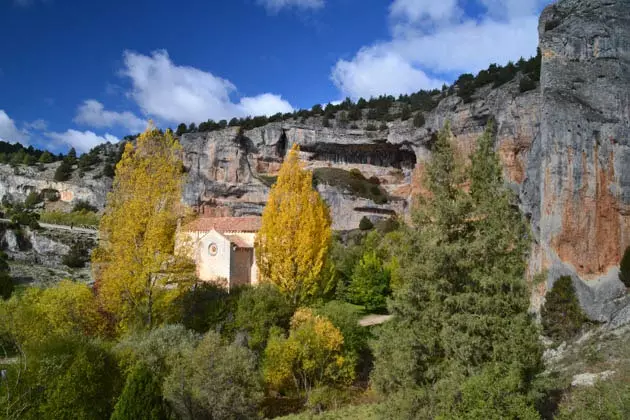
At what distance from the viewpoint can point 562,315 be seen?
21.2m

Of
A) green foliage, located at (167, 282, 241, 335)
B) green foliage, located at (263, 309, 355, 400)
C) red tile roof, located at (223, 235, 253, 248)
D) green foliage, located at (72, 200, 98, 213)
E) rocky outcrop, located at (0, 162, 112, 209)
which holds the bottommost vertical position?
green foliage, located at (263, 309, 355, 400)

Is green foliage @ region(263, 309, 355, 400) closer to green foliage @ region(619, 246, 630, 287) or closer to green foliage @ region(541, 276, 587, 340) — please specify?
green foliage @ region(541, 276, 587, 340)

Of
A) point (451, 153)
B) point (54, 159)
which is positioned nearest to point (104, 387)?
point (451, 153)

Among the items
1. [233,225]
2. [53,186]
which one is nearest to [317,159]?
[233,225]

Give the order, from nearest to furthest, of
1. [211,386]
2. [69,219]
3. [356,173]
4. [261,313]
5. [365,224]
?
[211,386] → [261,313] → [365,224] → [69,219] → [356,173]

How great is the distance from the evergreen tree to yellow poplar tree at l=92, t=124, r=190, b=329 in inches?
373

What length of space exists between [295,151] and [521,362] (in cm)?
1424

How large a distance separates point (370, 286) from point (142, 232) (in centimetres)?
1829

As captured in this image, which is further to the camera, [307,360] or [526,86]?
[526,86]

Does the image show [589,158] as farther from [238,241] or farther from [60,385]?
[60,385]

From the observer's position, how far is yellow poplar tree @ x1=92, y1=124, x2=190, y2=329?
16609 millimetres

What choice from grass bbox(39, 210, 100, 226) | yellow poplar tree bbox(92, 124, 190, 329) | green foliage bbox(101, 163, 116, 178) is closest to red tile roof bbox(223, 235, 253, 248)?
yellow poplar tree bbox(92, 124, 190, 329)

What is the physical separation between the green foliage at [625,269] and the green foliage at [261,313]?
16452mm

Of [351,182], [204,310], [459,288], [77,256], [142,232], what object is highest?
[351,182]
